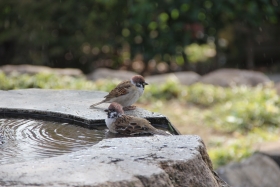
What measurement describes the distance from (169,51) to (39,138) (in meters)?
9.06

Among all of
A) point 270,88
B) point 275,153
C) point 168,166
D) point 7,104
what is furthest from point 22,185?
point 270,88

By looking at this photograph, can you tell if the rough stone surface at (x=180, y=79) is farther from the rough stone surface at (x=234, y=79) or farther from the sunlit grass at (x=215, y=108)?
the sunlit grass at (x=215, y=108)

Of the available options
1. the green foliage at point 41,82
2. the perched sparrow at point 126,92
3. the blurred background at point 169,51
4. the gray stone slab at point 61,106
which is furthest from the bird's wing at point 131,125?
the green foliage at point 41,82

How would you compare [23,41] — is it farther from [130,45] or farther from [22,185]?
[22,185]

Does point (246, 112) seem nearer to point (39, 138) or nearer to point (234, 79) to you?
point (234, 79)

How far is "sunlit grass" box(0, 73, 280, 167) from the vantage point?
827cm

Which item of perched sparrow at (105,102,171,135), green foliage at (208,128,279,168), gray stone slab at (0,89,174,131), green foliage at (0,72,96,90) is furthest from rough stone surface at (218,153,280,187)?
green foliage at (0,72,96,90)

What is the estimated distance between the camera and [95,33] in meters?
13.8

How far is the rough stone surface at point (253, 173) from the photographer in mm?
6508

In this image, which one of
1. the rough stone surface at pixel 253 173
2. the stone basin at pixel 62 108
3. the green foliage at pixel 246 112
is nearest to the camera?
the stone basin at pixel 62 108

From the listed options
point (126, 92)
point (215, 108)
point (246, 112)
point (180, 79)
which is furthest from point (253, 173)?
point (180, 79)

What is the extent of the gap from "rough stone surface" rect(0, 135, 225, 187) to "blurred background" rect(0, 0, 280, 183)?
5.20 meters

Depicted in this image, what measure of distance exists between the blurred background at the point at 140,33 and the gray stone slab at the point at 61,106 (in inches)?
271

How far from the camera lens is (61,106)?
5305 mm
